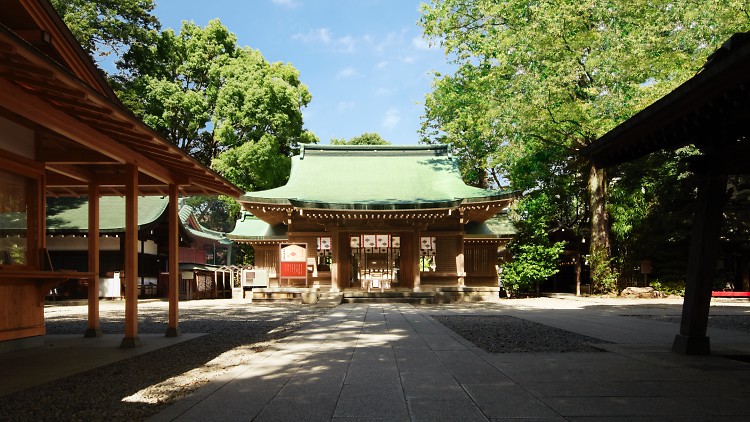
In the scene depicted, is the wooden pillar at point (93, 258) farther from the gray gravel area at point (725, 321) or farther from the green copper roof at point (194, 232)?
the green copper roof at point (194, 232)

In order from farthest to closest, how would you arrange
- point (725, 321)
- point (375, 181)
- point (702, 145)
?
point (375, 181), point (725, 321), point (702, 145)

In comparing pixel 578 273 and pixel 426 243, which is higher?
pixel 426 243

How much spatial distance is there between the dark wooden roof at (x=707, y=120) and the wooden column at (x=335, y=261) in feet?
37.1

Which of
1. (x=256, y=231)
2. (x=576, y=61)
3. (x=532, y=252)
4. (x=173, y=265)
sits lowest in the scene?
(x=532, y=252)

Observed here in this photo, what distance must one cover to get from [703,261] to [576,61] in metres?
13.7

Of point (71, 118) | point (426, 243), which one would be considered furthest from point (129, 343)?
point (426, 243)

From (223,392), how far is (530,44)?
16.9m

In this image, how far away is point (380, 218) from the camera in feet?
54.1

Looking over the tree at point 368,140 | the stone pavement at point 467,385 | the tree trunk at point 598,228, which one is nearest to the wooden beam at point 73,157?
the stone pavement at point 467,385

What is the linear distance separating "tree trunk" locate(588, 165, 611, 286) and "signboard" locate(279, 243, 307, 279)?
38.5 ft

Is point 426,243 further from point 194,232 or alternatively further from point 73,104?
point 73,104

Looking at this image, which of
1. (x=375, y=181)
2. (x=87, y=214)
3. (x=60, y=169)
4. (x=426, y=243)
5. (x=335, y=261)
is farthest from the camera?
(x=375, y=181)

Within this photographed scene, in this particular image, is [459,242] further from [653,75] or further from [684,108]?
[684,108]

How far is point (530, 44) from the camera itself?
56.0ft
